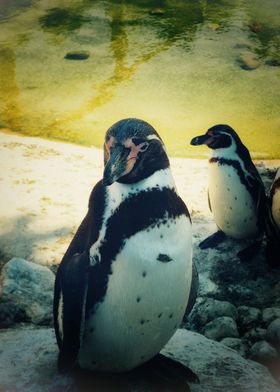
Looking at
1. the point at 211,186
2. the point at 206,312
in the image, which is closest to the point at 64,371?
the point at 206,312

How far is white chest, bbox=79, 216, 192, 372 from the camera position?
0.51 m

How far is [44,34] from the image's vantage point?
3.69 ft

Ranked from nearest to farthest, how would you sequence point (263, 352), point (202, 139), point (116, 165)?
point (116, 165)
point (263, 352)
point (202, 139)

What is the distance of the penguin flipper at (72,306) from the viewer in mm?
497

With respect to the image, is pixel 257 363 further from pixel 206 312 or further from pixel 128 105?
pixel 128 105

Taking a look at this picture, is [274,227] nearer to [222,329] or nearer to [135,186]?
[222,329]

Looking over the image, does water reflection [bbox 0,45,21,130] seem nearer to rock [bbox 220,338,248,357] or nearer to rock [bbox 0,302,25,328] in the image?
rock [bbox 0,302,25,328]

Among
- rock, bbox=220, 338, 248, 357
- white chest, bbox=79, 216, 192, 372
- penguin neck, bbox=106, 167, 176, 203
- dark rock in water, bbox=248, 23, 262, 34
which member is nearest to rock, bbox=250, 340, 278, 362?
rock, bbox=220, 338, 248, 357

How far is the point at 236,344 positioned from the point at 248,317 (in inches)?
2.2

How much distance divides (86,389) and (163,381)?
8 centimetres

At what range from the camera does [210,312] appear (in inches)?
28.6

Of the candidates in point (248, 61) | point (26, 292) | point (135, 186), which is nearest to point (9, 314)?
point (26, 292)

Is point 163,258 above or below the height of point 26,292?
above

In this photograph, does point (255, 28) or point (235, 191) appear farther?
point (255, 28)
